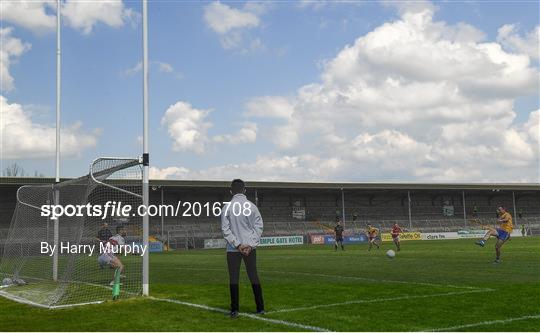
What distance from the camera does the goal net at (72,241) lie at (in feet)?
41.5

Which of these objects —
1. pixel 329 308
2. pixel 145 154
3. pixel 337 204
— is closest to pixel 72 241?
pixel 145 154

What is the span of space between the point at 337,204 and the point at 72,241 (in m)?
60.7

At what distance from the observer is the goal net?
12664mm

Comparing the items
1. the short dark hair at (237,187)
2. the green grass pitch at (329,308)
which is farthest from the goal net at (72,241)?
the short dark hair at (237,187)

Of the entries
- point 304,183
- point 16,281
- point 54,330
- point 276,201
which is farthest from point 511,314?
point 276,201

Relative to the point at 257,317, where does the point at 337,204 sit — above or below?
above

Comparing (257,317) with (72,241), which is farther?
(72,241)

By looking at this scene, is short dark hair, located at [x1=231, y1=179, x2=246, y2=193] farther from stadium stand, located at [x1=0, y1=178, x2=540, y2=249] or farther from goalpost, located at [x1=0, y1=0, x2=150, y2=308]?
stadium stand, located at [x1=0, y1=178, x2=540, y2=249]

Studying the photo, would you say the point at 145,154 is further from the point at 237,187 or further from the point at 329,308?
the point at 329,308

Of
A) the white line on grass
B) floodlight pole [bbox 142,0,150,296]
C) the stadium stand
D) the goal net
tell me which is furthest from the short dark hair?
the stadium stand

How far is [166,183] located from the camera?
56000 millimetres

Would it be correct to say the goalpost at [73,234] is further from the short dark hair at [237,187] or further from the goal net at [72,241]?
the short dark hair at [237,187]

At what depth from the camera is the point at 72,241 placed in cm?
1379

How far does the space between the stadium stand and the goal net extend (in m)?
31.1
